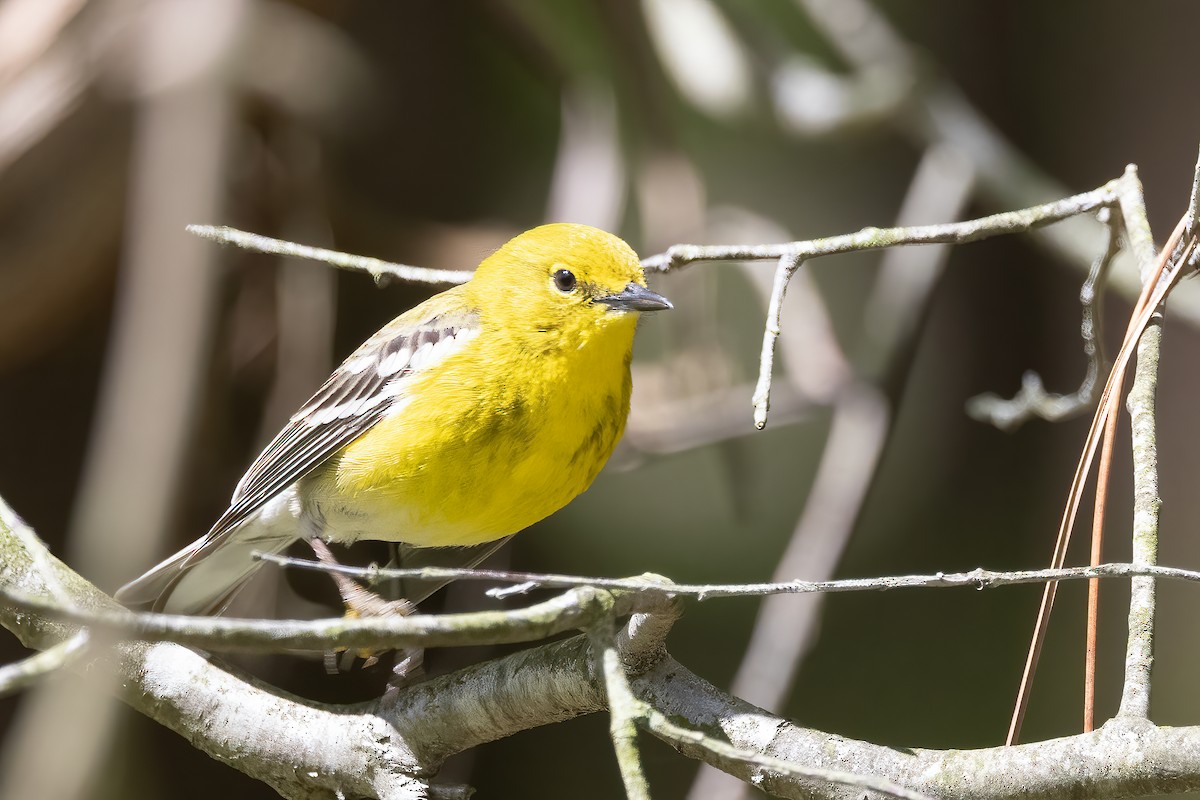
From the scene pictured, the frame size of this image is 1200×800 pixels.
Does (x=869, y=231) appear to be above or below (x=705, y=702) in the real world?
above

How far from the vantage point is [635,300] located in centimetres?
289

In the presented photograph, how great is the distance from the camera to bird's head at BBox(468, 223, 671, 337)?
2.92 m

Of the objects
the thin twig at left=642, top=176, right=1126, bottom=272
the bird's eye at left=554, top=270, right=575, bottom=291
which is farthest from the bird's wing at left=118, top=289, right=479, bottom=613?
the thin twig at left=642, top=176, right=1126, bottom=272

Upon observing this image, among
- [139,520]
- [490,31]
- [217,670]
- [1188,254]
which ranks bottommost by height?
[217,670]

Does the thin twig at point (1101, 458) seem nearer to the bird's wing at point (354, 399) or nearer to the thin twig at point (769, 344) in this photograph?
the thin twig at point (769, 344)

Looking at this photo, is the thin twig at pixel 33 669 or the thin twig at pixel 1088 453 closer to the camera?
the thin twig at pixel 33 669

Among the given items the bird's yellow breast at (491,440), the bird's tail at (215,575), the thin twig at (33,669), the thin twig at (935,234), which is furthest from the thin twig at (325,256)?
the thin twig at (33,669)

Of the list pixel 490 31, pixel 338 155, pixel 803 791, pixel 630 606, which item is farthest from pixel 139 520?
pixel 490 31

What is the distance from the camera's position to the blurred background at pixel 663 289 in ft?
10.6

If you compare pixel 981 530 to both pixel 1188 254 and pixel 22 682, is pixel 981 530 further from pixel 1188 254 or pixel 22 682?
pixel 22 682

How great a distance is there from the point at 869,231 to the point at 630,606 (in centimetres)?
81

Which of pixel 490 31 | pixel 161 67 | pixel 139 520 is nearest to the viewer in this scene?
pixel 139 520

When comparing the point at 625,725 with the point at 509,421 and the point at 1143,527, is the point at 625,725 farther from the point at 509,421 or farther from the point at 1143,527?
the point at 509,421

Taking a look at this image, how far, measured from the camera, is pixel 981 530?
16.0 feet
